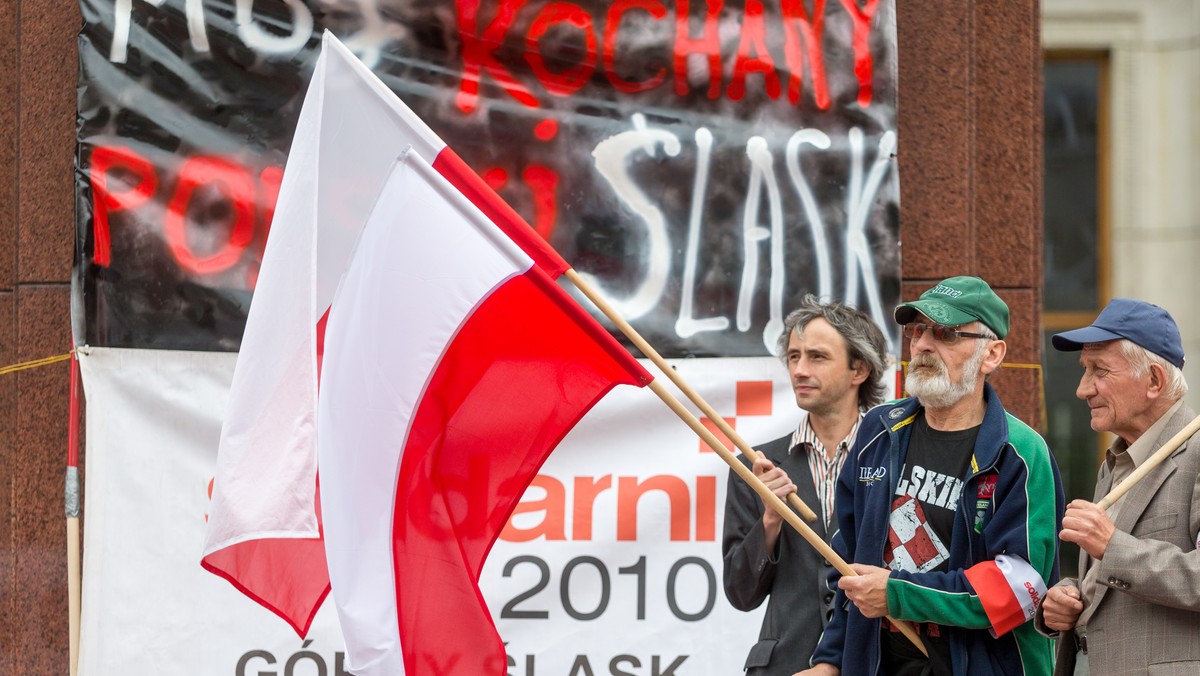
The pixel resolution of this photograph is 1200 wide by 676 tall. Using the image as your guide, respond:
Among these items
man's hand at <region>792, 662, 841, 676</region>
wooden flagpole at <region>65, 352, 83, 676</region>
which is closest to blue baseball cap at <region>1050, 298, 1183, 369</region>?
man's hand at <region>792, 662, 841, 676</region>

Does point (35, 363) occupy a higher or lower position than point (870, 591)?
higher

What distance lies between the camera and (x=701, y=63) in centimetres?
542

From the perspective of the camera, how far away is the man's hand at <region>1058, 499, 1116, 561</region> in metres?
3.17

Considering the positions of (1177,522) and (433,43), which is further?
(433,43)

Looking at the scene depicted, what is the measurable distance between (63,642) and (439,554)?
2.82 m

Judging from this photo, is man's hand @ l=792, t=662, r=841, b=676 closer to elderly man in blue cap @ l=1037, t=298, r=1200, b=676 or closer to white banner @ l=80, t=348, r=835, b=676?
elderly man in blue cap @ l=1037, t=298, r=1200, b=676

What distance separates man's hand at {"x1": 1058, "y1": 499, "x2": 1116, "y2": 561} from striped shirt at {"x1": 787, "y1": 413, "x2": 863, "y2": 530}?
0.87 metres

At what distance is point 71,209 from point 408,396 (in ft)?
9.26

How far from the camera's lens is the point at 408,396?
3.41 metres

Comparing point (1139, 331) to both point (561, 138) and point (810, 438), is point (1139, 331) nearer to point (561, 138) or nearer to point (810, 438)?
point (810, 438)

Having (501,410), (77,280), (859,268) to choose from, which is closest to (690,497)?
(859,268)

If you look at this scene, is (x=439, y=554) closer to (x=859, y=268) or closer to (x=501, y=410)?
(x=501, y=410)

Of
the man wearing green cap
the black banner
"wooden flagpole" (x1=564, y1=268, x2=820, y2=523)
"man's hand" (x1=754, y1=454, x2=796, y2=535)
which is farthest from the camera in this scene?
the black banner

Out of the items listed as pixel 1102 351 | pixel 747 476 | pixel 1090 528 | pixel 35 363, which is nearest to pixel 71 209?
pixel 35 363
